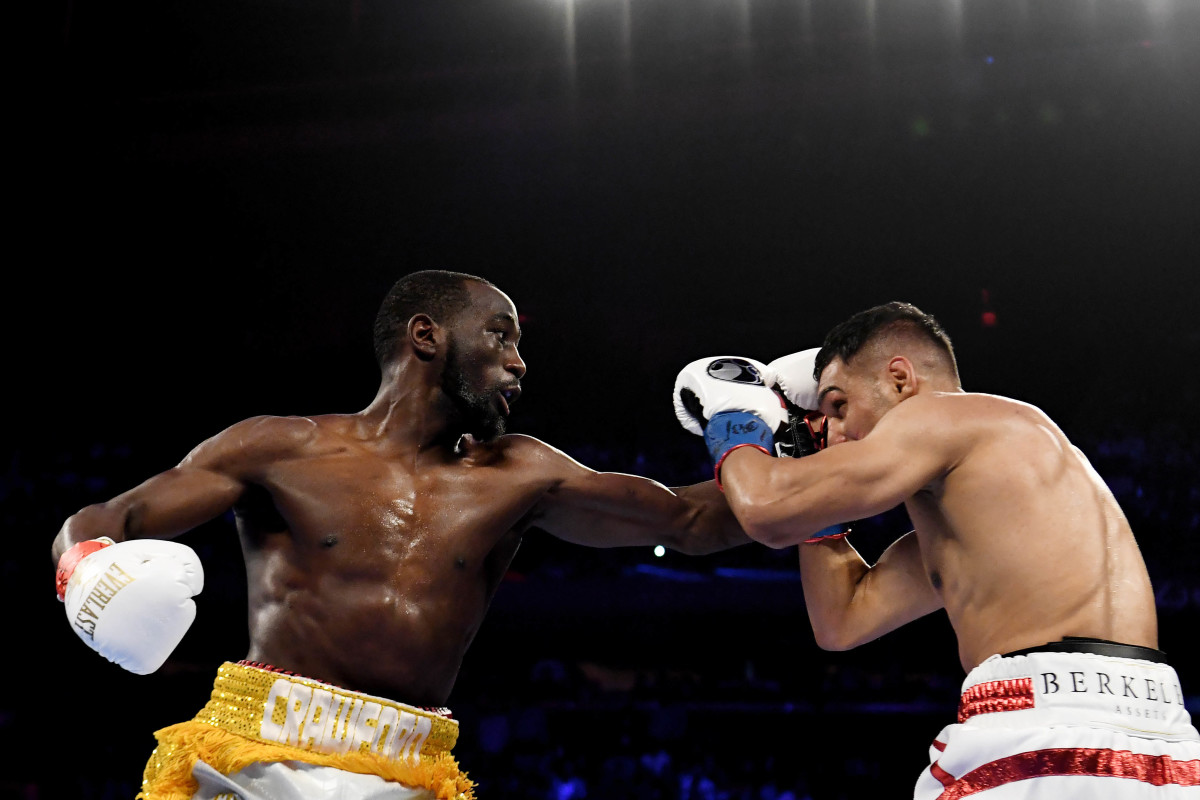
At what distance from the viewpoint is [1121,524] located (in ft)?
6.10

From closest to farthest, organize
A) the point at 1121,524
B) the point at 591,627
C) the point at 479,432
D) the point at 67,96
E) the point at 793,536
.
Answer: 1. the point at 1121,524
2. the point at 793,536
3. the point at 479,432
4. the point at 67,96
5. the point at 591,627

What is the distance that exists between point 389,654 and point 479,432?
2.10ft

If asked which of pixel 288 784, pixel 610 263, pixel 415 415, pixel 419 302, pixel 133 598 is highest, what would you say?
pixel 610 263

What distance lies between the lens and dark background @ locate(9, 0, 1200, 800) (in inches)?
256

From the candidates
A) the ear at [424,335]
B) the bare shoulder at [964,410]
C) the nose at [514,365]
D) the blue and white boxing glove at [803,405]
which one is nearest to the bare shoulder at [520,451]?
the nose at [514,365]

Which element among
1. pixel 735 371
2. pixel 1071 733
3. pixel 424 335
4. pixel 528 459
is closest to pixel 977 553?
pixel 1071 733

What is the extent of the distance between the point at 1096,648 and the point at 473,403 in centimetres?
151

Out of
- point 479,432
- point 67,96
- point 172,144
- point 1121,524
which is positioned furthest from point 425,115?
point 1121,524

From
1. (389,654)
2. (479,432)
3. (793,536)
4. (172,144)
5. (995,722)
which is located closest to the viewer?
(995,722)

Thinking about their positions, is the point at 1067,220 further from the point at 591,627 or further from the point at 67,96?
the point at 67,96

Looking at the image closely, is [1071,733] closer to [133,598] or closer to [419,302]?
[133,598]

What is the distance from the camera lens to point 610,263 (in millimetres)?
8078

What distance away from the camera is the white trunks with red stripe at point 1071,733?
60.1 inches

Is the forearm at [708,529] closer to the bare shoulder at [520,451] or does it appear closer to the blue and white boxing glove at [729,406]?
the blue and white boxing glove at [729,406]
